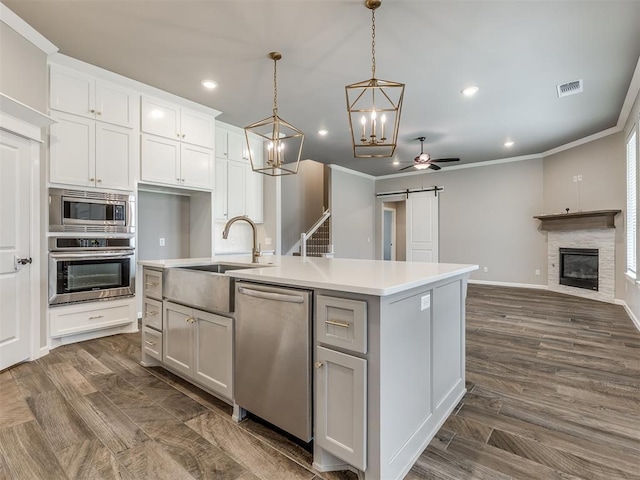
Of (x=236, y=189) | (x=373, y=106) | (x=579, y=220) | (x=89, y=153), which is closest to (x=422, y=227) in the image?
(x=579, y=220)

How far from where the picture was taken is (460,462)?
5.16 feet

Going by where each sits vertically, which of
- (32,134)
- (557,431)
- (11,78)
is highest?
(11,78)

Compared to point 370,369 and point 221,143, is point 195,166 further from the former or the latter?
point 370,369

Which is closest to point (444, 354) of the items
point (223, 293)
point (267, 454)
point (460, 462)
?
point (460, 462)

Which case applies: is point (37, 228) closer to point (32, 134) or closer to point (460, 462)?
point (32, 134)

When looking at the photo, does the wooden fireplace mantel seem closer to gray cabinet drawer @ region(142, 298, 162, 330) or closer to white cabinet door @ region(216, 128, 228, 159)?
white cabinet door @ region(216, 128, 228, 159)

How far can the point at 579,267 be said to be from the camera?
19.7 ft

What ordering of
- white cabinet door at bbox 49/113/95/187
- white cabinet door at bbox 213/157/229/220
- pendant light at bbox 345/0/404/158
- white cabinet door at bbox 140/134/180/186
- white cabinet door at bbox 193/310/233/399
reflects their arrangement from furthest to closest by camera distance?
1. white cabinet door at bbox 213/157/229/220
2. white cabinet door at bbox 140/134/180/186
3. white cabinet door at bbox 49/113/95/187
4. pendant light at bbox 345/0/404/158
5. white cabinet door at bbox 193/310/233/399

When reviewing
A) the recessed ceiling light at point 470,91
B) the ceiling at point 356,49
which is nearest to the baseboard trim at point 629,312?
the ceiling at point 356,49

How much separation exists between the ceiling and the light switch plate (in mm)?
2219

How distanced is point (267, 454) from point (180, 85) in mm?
3812

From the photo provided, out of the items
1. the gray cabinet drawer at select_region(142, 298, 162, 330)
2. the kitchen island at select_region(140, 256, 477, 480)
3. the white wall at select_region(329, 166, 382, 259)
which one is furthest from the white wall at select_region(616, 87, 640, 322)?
the gray cabinet drawer at select_region(142, 298, 162, 330)

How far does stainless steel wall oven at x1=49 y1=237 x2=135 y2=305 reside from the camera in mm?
3109

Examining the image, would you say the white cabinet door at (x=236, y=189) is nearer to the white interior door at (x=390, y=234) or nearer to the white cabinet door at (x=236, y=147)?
the white cabinet door at (x=236, y=147)
